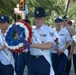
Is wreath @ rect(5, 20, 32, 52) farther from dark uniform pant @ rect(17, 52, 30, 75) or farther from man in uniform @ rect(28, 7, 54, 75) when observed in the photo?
dark uniform pant @ rect(17, 52, 30, 75)

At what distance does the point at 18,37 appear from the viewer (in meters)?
6.27

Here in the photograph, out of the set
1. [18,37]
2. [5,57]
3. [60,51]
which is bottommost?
[60,51]

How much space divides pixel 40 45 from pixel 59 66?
9.71ft

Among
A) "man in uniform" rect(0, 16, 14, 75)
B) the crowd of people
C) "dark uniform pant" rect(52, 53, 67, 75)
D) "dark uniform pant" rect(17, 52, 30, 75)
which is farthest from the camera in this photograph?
"dark uniform pant" rect(52, 53, 67, 75)

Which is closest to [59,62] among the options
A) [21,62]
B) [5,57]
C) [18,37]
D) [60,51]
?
[60,51]

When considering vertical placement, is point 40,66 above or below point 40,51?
below

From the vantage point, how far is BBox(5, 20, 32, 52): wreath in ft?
20.4

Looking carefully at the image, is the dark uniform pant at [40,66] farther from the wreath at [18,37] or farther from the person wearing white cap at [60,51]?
the person wearing white cap at [60,51]

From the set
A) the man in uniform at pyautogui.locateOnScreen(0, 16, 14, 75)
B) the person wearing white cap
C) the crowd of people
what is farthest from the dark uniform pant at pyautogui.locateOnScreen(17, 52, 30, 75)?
the man in uniform at pyautogui.locateOnScreen(0, 16, 14, 75)

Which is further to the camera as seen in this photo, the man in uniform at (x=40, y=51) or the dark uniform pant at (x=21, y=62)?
the dark uniform pant at (x=21, y=62)

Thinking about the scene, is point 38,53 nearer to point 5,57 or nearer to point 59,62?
point 5,57

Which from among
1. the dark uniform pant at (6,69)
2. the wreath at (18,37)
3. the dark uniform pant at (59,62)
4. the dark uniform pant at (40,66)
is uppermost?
the wreath at (18,37)

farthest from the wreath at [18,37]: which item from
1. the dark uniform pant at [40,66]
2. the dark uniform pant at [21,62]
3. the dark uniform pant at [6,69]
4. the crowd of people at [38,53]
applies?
the dark uniform pant at [21,62]

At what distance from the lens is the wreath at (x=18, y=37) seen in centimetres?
621
